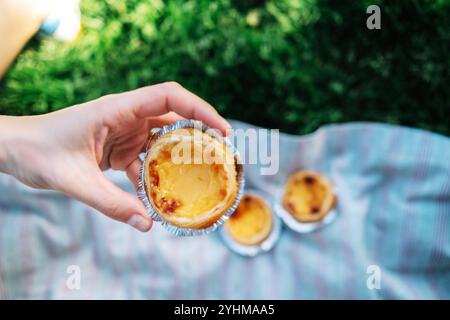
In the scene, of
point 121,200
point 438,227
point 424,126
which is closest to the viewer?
Answer: point 121,200

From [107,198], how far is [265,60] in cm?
128

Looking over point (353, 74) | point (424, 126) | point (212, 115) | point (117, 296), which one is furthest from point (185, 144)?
point (424, 126)

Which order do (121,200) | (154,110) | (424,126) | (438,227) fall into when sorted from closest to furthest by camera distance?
1. (121,200)
2. (154,110)
3. (438,227)
4. (424,126)

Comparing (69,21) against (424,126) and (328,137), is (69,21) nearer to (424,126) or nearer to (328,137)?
(328,137)

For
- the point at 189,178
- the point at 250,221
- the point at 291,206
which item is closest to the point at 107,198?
the point at 189,178

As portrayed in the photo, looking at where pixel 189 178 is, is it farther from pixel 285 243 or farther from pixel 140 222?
pixel 285 243

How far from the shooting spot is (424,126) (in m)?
2.36

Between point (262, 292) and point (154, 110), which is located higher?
point (154, 110)

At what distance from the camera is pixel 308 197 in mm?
2189

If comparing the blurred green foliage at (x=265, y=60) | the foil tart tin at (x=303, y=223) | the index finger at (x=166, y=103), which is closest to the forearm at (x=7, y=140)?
the index finger at (x=166, y=103)

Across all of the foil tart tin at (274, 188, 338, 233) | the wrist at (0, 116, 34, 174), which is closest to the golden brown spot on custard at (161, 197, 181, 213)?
the wrist at (0, 116, 34, 174)

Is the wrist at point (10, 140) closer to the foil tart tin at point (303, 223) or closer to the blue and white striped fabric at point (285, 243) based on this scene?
the blue and white striped fabric at point (285, 243)

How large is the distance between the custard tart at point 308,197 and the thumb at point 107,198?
849 mm
